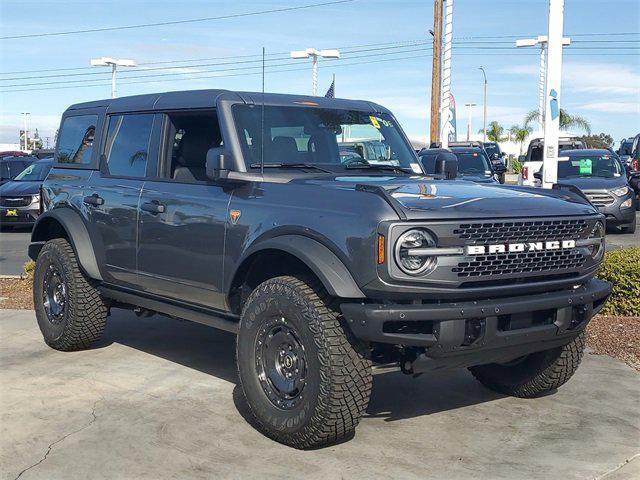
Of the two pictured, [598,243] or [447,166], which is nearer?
[598,243]

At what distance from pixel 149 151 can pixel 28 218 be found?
44.5ft

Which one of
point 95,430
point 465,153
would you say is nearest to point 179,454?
point 95,430

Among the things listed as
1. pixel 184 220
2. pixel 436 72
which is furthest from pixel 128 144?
pixel 436 72

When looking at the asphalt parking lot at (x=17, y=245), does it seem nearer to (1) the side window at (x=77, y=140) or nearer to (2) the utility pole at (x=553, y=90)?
(2) the utility pole at (x=553, y=90)

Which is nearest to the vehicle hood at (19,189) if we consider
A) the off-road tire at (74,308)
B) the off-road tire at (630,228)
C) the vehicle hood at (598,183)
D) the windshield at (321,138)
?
the vehicle hood at (598,183)

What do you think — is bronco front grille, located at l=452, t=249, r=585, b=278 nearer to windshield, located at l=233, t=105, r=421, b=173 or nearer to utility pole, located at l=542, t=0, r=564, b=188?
windshield, located at l=233, t=105, r=421, b=173

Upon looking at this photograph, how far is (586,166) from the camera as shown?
1800 cm

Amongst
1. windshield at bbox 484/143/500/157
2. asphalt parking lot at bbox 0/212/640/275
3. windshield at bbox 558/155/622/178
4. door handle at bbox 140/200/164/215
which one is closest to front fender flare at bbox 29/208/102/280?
door handle at bbox 140/200/164/215

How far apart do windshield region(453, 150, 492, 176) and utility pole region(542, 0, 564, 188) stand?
253 inches

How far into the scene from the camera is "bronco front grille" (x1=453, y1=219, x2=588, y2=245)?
434 centimetres

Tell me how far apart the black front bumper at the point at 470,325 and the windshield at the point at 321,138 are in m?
1.63

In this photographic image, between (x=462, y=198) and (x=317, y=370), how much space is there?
48.6 inches

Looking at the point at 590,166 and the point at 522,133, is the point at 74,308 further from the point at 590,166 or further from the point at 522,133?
the point at 522,133

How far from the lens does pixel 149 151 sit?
6.26m
